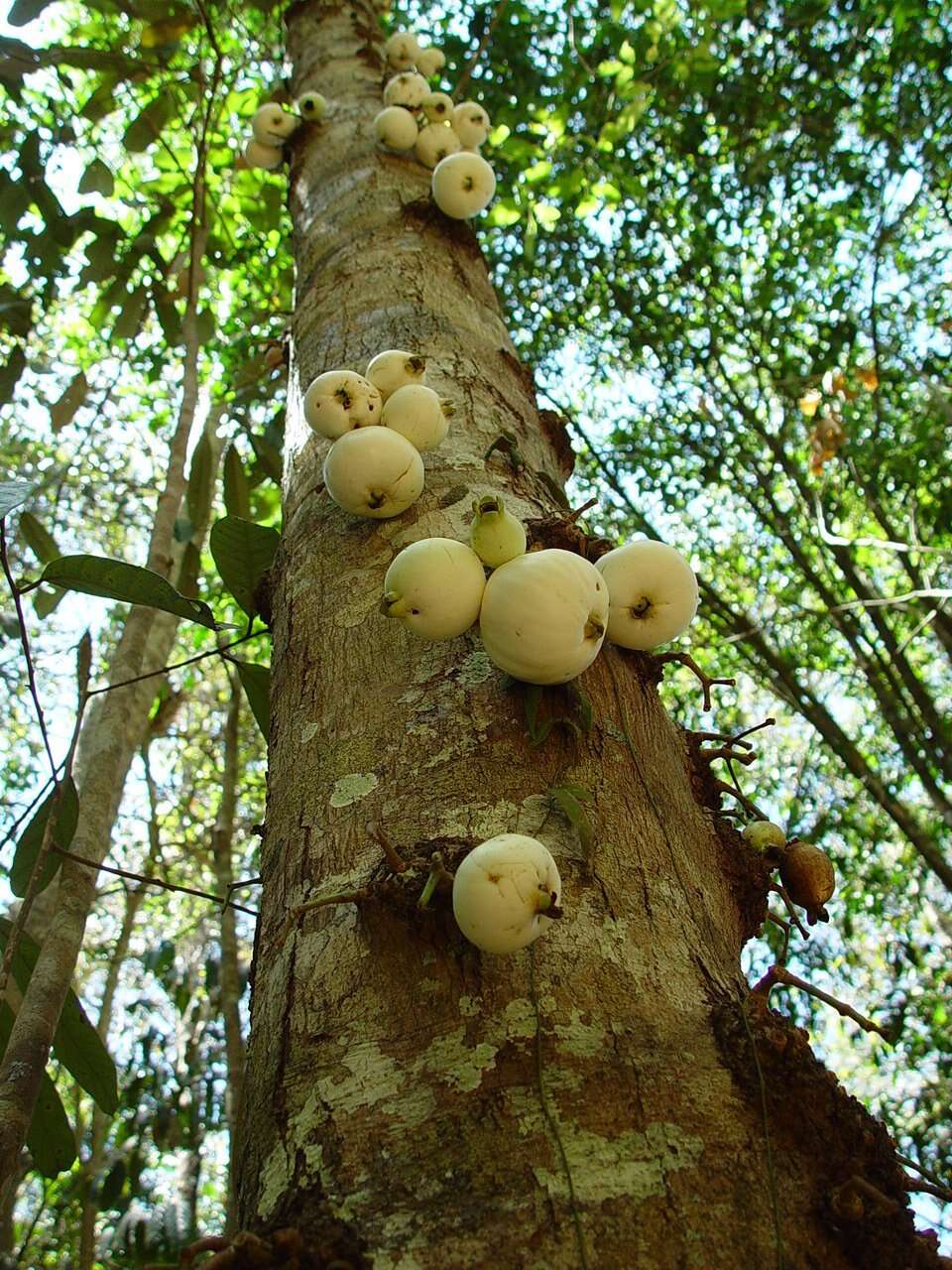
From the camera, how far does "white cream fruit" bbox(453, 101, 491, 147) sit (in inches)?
96.1

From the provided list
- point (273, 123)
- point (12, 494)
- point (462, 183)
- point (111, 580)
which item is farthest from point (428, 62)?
point (12, 494)

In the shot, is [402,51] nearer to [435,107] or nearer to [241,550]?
[435,107]

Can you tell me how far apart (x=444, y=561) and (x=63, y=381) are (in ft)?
19.7

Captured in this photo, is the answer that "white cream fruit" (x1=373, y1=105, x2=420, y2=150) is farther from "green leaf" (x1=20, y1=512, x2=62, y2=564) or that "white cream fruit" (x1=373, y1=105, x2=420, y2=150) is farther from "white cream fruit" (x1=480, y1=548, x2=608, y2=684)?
"white cream fruit" (x1=480, y1=548, x2=608, y2=684)

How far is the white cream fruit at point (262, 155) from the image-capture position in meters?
2.55

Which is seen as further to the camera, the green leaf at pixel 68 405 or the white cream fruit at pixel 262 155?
the green leaf at pixel 68 405

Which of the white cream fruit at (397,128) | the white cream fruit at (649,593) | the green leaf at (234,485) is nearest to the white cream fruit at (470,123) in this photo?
the white cream fruit at (397,128)

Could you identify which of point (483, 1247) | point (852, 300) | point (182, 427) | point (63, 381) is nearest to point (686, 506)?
point (852, 300)

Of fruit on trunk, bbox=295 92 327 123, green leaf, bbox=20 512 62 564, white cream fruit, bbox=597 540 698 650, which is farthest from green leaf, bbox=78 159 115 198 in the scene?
white cream fruit, bbox=597 540 698 650

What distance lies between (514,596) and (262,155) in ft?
7.03

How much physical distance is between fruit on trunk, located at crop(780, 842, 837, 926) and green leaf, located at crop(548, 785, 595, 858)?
0.42 metres

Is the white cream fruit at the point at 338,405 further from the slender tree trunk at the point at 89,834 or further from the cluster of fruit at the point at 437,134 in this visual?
the cluster of fruit at the point at 437,134

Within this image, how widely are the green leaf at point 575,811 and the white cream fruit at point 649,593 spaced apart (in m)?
0.29

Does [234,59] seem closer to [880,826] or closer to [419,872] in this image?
[419,872]
